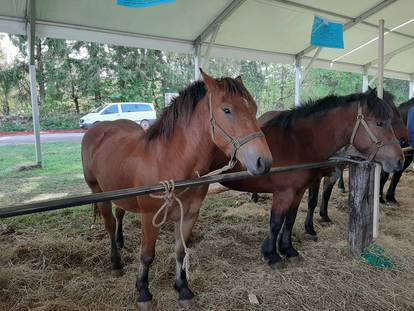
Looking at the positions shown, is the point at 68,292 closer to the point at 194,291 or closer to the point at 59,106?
the point at 194,291

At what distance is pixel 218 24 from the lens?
18.1 feet

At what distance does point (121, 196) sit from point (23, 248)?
2003 millimetres

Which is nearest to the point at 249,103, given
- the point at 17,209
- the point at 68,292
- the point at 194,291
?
the point at 17,209

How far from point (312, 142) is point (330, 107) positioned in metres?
0.34

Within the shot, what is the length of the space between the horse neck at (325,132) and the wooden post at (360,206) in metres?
0.25

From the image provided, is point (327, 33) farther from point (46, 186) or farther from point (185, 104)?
point (46, 186)

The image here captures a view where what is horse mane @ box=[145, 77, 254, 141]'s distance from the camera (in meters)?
1.69

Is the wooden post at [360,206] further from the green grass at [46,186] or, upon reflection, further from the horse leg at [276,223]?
the green grass at [46,186]

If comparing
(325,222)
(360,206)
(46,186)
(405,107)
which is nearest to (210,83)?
(360,206)

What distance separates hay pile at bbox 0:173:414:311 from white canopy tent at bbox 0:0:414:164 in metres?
3.18

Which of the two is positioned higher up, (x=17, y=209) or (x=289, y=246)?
(x=17, y=209)

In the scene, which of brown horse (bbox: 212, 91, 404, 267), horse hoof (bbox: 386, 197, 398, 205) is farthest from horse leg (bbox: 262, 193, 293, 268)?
horse hoof (bbox: 386, 197, 398, 205)

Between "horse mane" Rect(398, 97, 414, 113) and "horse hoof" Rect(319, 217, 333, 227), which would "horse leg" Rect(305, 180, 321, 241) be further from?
"horse mane" Rect(398, 97, 414, 113)

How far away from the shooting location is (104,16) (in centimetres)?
484
